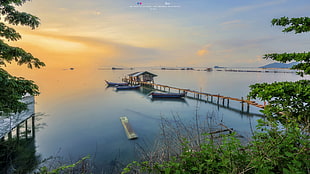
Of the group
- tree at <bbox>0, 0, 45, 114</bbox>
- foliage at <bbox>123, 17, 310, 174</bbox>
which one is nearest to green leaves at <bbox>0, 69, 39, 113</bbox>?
tree at <bbox>0, 0, 45, 114</bbox>

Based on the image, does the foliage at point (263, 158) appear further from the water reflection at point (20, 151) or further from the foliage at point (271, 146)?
the water reflection at point (20, 151)

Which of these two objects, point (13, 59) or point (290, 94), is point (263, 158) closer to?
point (290, 94)

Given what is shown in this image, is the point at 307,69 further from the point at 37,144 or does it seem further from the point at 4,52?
the point at 37,144

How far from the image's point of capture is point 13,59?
189 inches

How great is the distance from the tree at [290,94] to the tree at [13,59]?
19.7 feet

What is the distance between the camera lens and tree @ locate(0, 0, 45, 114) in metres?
3.86

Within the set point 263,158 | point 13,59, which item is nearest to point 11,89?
point 13,59

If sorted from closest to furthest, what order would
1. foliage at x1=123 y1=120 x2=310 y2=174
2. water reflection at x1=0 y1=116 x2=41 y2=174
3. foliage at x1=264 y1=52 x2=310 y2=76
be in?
foliage at x1=123 y1=120 x2=310 y2=174 → foliage at x1=264 y1=52 x2=310 y2=76 → water reflection at x1=0 y1=116 x2=41 y2=174

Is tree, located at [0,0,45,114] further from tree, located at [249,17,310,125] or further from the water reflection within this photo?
tree, located at [249,17,310,125]

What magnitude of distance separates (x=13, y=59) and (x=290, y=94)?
25.9 ft

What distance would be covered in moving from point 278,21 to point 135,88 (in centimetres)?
3613

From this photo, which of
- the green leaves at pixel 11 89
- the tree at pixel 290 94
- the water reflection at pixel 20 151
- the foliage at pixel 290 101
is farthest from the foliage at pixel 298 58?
the water reflection at pixel 20 151

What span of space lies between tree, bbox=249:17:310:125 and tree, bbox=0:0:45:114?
6011mm

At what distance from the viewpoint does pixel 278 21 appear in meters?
3.96
